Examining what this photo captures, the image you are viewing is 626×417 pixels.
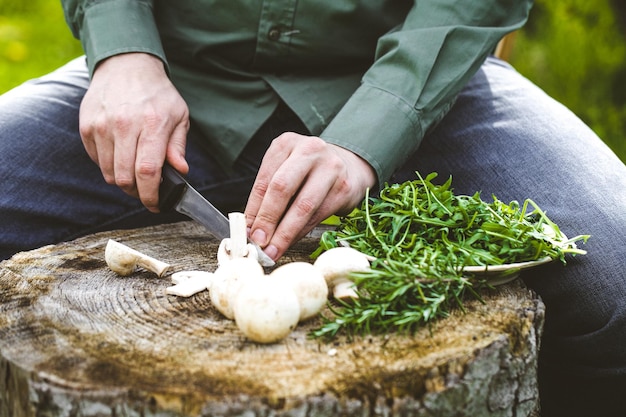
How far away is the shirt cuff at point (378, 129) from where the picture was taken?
6.34ft

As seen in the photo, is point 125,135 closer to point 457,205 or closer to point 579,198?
point 457,205

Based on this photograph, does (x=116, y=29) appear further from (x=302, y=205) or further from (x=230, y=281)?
(x=230, y=281)

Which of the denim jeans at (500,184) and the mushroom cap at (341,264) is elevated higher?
the mushroom cap at (341,264)

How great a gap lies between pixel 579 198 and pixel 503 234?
0.50 m

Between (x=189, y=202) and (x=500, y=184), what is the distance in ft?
3.26

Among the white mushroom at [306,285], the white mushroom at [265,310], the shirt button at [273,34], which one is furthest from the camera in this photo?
the shirt button at [273,34]

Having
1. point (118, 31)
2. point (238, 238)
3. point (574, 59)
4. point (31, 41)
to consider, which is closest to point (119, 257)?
point (238, 238)

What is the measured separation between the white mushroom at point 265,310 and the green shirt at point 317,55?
69 cm

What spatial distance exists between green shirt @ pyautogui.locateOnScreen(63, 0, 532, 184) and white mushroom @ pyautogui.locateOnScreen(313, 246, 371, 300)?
470 mm

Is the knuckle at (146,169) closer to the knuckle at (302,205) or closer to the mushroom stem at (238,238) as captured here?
the mushroom stem at (238,238)

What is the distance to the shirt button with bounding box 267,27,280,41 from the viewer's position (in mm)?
2259

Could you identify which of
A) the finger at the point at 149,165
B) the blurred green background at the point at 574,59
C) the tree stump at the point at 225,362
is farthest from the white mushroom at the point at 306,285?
the blurred green background at the point at 574,59

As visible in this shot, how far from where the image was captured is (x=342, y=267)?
1500 mm

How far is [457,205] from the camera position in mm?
1767
